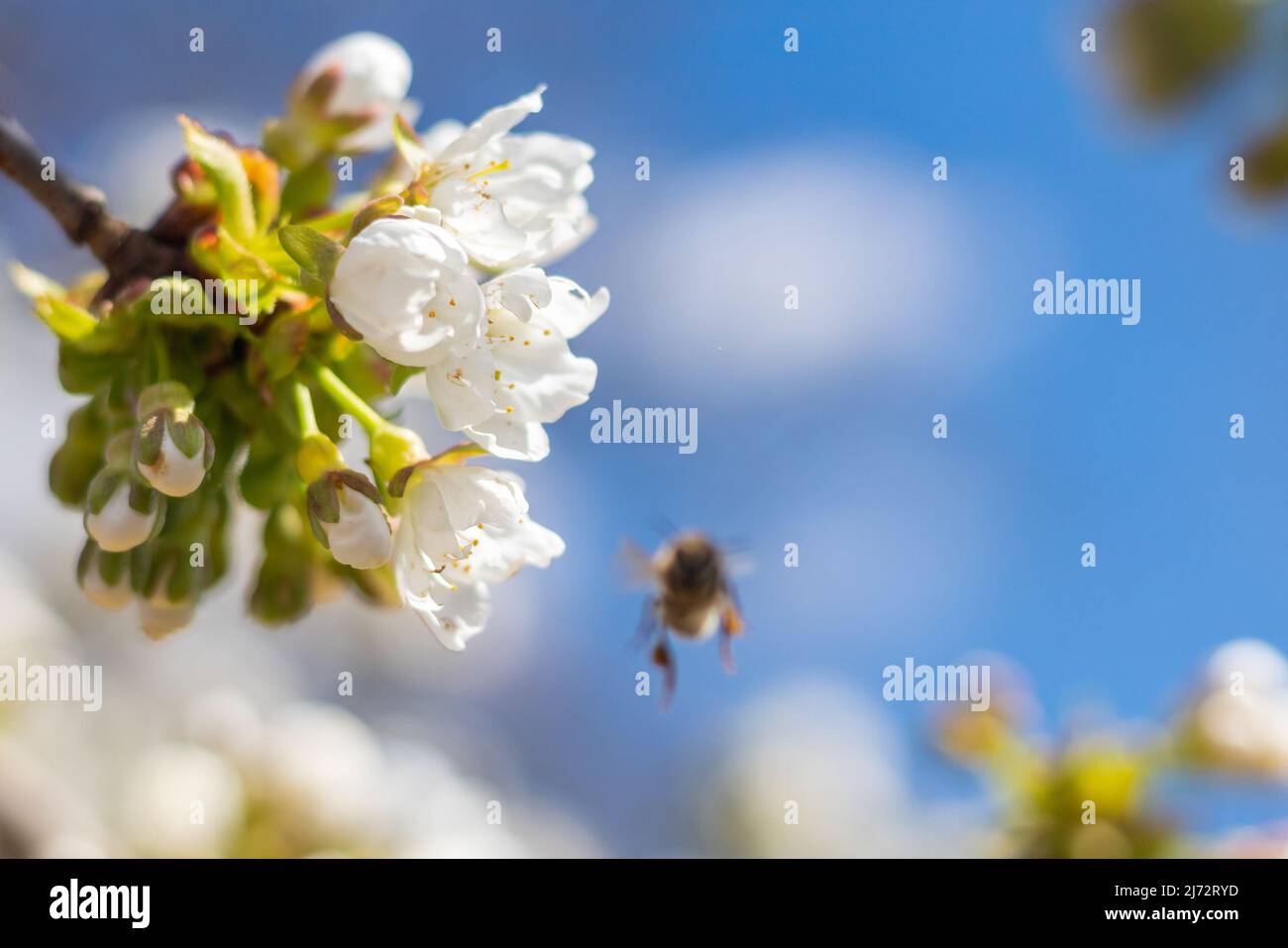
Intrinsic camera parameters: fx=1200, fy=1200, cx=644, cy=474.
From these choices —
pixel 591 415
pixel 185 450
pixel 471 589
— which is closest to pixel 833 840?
pixel 591 415

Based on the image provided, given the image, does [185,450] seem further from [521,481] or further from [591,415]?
[591,415]

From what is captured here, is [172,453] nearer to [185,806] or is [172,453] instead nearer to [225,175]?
[225,175]

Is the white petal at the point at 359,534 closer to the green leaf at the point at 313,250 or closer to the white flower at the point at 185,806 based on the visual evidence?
the green leaf at the point at 313,250

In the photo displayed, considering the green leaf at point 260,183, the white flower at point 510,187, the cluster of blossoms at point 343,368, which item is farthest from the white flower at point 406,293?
the green leaf at point 260,183

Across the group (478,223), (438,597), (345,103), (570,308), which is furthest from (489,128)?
(438,597)

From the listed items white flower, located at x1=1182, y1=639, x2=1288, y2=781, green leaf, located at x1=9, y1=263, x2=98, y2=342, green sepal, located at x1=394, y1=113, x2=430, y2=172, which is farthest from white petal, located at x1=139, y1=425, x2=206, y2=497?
white flower, located at x1=1182, y1=639, x2=1288, y2=781

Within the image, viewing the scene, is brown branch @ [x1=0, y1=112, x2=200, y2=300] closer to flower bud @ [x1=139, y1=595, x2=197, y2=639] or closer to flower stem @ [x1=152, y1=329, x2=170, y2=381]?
flower stem @ [x1=152, y1=329, x2=170, y2=381]

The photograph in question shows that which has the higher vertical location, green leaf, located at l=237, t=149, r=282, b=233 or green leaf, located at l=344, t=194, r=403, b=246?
Result: green leaf, located at l=237, t=149, r=282, b=233
